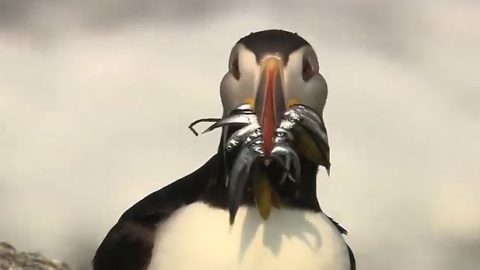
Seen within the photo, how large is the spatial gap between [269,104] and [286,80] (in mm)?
87

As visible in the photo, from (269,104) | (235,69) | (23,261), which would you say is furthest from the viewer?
(23,261)

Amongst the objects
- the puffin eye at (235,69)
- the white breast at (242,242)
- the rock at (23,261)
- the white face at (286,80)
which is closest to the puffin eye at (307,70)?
the white face at (286,80)

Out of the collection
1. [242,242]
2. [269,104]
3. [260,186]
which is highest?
[269,104]

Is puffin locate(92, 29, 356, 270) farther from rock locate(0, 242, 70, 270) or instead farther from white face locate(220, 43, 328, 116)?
rock locate(0, 242, 70, 270)

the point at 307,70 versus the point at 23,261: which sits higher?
the point at 307,70

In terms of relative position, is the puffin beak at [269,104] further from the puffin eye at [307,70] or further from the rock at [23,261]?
the rock at [23,261]

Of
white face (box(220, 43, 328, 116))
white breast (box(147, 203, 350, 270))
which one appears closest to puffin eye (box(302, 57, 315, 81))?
white face (box(220, 43, 328, 116))

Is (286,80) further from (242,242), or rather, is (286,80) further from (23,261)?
(23,261)

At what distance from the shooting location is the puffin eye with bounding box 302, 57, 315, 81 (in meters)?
1.99

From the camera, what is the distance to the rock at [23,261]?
4395 millimetres

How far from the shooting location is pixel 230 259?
1957mm

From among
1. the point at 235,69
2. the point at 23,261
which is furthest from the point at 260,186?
the point at 23,261

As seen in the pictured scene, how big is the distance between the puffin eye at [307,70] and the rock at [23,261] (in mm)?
2625

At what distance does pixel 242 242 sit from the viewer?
6.47 feet
